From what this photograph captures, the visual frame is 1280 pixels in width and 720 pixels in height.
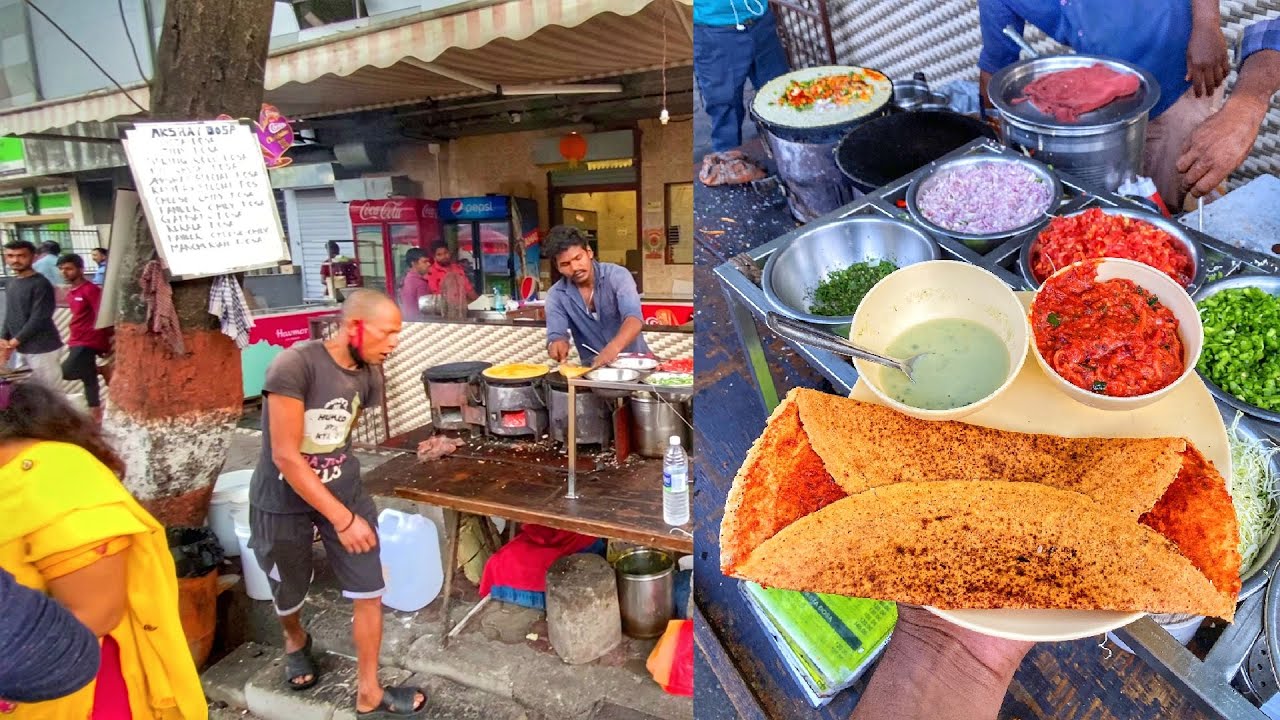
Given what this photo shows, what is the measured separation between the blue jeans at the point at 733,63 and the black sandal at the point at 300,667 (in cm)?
203

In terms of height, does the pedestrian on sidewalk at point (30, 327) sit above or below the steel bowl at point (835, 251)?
below

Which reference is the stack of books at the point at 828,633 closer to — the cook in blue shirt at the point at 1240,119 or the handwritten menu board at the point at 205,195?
the cook in blue shirt at the point at 1240,119

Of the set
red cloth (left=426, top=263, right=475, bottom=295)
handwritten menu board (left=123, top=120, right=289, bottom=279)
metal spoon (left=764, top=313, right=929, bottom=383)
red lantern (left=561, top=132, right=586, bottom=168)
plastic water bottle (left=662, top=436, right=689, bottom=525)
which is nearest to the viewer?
metal spoon (left=764, top=313, right=929, bottom=383)

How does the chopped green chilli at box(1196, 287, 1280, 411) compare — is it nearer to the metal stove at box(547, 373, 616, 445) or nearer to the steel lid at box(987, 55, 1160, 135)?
the steel lid at box(987, 55, 1160, 135)

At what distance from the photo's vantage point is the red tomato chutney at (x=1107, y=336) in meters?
0.96

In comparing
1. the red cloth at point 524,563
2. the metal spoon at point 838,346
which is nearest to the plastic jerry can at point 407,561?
the red cloth at point 524,563

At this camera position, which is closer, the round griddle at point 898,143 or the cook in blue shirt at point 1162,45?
the cook in blue shirt at point 1162,45

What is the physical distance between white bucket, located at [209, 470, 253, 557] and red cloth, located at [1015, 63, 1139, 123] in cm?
223

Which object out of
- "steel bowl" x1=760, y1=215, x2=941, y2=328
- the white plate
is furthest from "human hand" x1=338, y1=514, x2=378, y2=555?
the white plate

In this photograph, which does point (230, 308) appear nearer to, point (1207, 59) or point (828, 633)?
point (828, 633)

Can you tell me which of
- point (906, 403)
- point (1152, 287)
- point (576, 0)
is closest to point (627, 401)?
point (576, 0)

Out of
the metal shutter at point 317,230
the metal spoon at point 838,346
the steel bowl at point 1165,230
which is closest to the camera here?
the metal spoon at point 838,346

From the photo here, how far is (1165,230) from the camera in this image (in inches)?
46.7

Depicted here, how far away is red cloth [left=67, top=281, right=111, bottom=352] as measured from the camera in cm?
174
